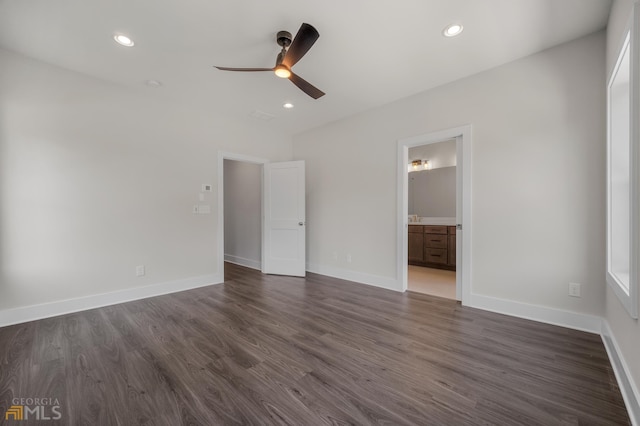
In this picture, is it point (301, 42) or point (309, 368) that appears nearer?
point (309, 368)

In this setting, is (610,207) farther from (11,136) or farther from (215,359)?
(11,136)

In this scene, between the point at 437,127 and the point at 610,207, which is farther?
the point at 437,127

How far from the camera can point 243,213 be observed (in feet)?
18.1

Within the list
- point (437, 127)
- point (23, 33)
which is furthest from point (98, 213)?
point (437, 127)

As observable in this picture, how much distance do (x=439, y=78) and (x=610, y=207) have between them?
2072 mm

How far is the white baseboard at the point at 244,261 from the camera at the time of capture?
16.9ft

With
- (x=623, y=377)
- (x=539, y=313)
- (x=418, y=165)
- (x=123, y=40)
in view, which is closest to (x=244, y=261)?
(x=123, y=40)

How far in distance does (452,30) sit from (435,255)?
3901 mm

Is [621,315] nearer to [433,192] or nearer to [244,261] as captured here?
[433,192]

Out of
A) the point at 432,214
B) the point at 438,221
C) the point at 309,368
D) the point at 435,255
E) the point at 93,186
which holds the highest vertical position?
the point at 93,186

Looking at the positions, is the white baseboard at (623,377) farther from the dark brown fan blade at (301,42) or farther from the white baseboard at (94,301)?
the white baseboard at (94,301)

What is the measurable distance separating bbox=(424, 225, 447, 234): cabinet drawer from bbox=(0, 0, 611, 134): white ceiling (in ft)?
9.14

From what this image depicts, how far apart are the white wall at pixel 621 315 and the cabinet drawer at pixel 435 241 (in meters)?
2.64

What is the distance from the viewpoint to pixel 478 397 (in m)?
1.52
